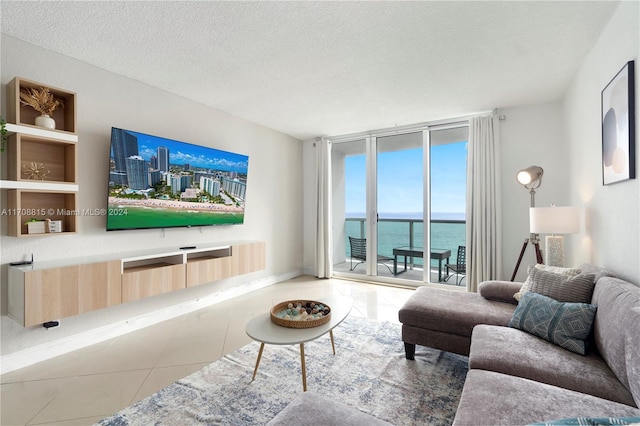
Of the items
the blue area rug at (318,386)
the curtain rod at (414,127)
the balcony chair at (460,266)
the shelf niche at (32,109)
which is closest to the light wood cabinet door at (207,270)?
the blue area rug at (318,386)

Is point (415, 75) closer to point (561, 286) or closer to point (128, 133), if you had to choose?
point (561, 286)

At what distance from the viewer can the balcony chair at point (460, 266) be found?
4.36m

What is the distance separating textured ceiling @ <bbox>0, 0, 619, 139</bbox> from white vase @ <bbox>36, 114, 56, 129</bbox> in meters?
0.63

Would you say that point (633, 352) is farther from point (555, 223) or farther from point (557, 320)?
point (555, 223)

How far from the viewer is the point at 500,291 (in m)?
2.48

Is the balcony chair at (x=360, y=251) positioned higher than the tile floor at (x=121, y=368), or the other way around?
the balcony chair at (x=360, y=251)

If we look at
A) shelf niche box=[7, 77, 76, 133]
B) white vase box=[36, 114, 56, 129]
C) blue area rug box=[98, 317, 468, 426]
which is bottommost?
blue area rug box=[98, 317, 468, 426]

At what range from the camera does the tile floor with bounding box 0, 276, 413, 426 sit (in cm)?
180

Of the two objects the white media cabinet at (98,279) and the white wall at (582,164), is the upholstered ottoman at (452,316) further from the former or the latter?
the white media cabinet at (98,279)

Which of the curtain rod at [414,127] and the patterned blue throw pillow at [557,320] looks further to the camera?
the curtain rod at [414,127]

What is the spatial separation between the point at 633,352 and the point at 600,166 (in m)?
1.79

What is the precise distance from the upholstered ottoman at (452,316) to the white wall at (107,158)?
2695 mm

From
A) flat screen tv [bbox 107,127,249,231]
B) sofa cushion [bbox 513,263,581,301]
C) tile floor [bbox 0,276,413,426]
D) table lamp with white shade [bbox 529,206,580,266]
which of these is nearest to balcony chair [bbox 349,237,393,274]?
tile floor [bbox 0,276,413,426]

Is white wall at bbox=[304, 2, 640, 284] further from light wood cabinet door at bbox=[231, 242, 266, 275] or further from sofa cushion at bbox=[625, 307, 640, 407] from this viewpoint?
light wood cabinet door at bbox=[231, 242, 266, 275]
